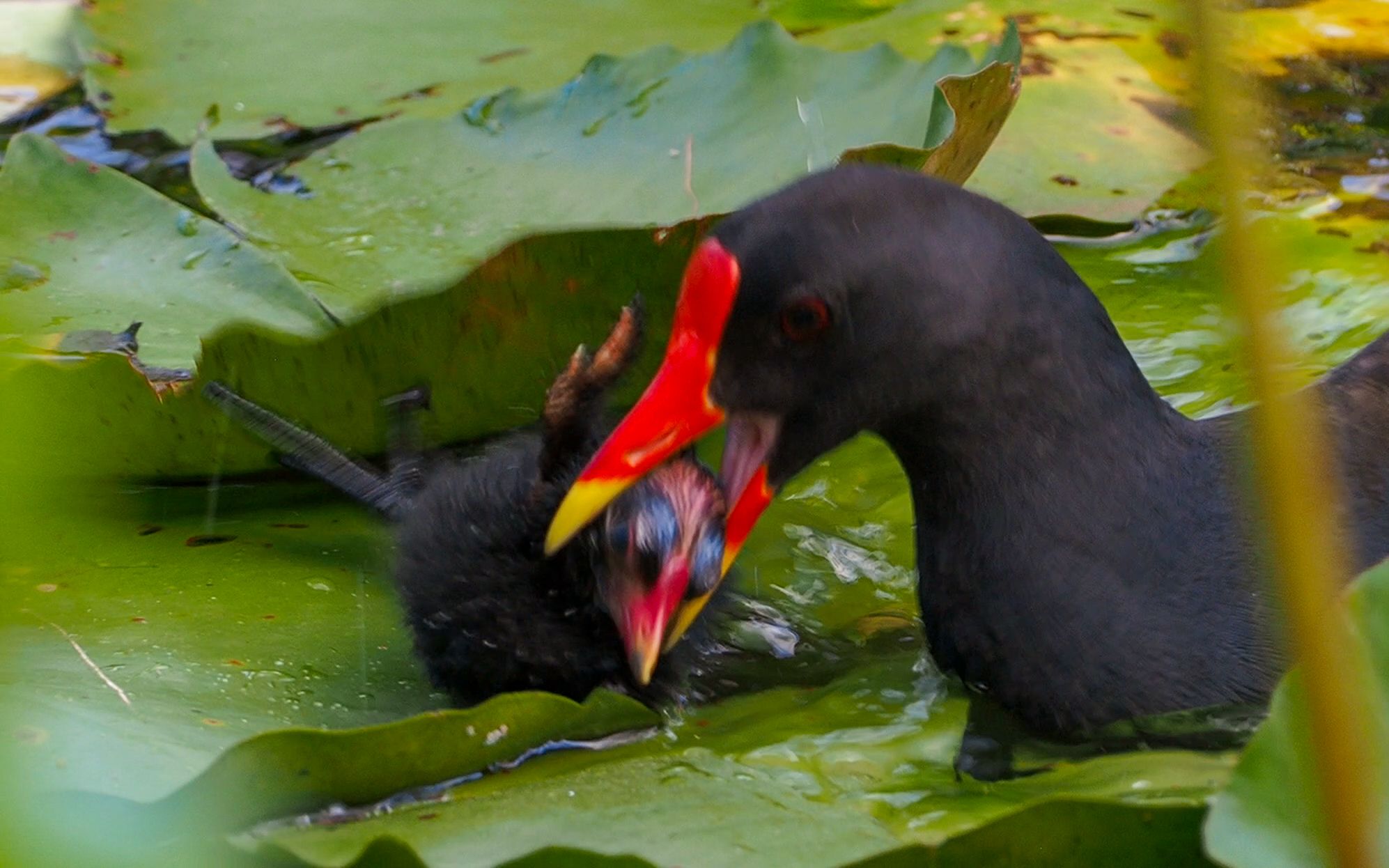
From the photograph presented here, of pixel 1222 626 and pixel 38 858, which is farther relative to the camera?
pixel 1222 626

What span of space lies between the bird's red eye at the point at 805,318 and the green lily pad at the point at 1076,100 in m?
1.05

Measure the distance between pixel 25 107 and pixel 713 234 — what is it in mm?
1917

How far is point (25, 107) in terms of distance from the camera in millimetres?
2910

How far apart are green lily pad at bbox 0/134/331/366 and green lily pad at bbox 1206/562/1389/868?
51.5 inches

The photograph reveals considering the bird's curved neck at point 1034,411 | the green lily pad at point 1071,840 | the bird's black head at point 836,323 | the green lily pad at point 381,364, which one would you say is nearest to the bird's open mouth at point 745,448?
the bird's black head at point 836,323

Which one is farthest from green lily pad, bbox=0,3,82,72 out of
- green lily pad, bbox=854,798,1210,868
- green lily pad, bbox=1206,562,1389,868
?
green lily pad, bbox=1206,562,1389,868

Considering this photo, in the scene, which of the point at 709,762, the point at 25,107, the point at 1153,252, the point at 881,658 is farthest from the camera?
the point at 25,107

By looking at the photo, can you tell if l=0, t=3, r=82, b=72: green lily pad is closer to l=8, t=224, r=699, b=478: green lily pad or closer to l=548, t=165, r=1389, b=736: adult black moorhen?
l=8, t=224, r=699, b=478: green lily pad

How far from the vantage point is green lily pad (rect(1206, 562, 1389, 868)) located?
87 centimetres

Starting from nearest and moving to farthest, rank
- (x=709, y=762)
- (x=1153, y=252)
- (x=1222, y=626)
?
Answer: (x=709, y=762) < (x=1222, y=626) < (x=1153, y=252)

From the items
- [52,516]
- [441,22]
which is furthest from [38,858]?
[441,22]

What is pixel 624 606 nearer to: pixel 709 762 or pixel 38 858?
pixel 709 762

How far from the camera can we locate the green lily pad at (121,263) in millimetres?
1978

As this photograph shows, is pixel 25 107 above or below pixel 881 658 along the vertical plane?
above
